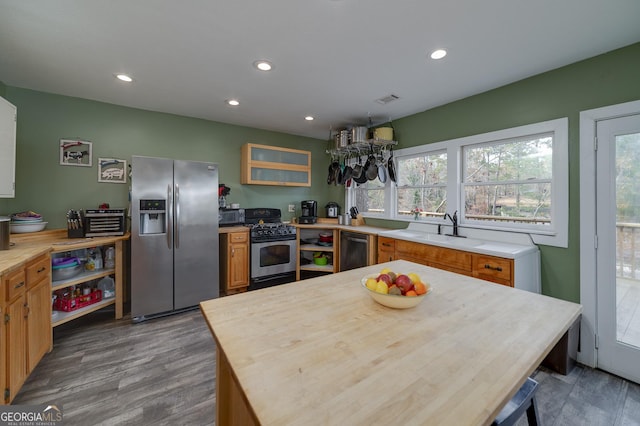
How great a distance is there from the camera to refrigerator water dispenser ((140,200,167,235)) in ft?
9.18

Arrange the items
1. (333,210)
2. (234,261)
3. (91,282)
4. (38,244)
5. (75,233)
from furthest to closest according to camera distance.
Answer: (333,210), (234,261), (91,282), (75,233), (38,244)

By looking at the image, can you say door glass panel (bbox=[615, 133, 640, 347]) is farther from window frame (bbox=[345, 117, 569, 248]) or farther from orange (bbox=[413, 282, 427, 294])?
orange (bbox=[413, 282, 427, 294])

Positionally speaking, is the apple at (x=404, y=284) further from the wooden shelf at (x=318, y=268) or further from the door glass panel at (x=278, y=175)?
the door glass panel at (x=278, y=175)

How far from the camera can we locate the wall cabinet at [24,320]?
1.53 metres

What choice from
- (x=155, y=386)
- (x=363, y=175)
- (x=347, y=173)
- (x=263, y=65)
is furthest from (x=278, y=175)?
(x=155, y=386)

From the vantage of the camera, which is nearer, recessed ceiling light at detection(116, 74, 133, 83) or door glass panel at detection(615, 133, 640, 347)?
door glass panel at detection(615, 133, 640, 347)

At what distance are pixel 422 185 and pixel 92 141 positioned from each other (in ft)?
13.5

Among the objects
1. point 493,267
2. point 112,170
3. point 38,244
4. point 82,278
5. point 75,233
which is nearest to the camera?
point 493,267

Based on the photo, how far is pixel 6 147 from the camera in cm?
203

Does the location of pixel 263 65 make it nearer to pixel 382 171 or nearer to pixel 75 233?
pixel 382 171

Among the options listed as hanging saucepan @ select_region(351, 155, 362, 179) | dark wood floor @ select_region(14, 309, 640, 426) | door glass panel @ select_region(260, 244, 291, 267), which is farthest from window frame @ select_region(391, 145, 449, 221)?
dark wood floor @ select_region(14, 309, 640, 426)

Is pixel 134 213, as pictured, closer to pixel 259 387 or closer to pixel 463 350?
pixel 259 387

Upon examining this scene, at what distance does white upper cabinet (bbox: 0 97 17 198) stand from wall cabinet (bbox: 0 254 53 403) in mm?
625

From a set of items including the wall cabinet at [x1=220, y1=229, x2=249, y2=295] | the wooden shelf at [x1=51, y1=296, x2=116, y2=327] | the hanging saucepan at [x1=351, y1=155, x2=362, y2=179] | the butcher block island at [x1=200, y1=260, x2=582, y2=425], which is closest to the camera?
the butcher block island at [x1=200, y1=260, x2=582, y2=425]
